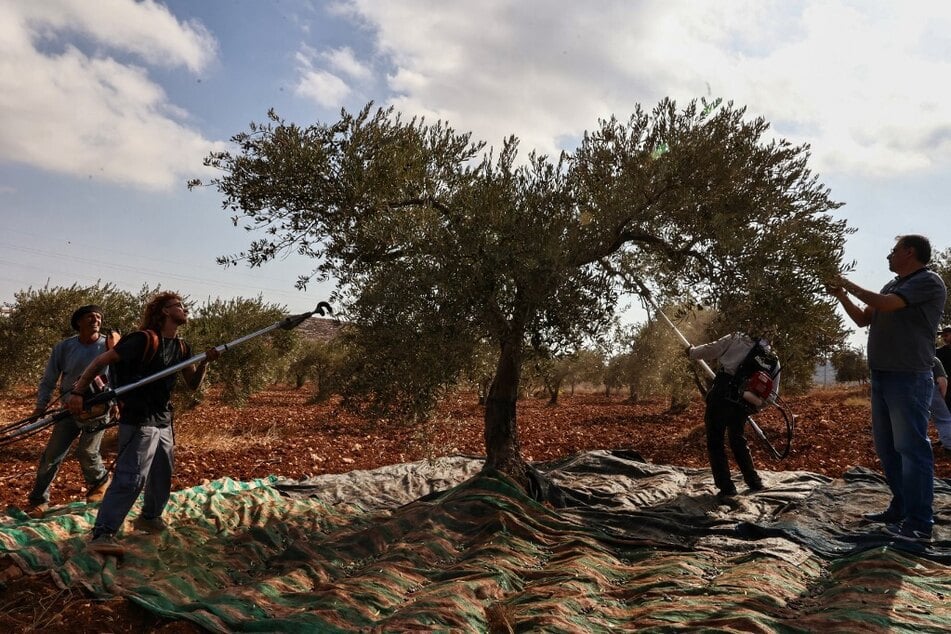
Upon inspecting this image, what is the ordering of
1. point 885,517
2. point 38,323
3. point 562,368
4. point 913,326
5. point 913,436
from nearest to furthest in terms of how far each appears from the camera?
point 913,436 < point 913,326 < point 885,517 < point 38,323 < point 562,368

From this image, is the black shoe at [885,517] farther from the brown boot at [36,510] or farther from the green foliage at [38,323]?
the green foliage at [38,323]

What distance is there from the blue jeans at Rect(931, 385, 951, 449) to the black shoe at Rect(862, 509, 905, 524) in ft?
14.6

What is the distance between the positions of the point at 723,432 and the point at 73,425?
28.5ft

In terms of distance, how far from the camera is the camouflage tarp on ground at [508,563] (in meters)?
4.45

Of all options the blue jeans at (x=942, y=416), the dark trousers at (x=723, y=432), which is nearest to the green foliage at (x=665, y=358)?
the blue jeans at (x=942, y=416)

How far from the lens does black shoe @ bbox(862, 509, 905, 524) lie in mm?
6903

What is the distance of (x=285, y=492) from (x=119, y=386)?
3.50 metres

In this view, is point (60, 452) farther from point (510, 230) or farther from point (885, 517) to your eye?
point (885, 517)

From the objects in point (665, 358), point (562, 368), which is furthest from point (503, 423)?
point (562, 368)

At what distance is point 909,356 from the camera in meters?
6.12

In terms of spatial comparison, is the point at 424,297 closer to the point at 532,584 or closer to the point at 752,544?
the point at 532,584

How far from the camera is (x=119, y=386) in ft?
20.9

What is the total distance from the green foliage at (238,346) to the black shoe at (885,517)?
62.6 feet

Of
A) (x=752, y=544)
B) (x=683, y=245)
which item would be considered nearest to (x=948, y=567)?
(x=752, y=544)
